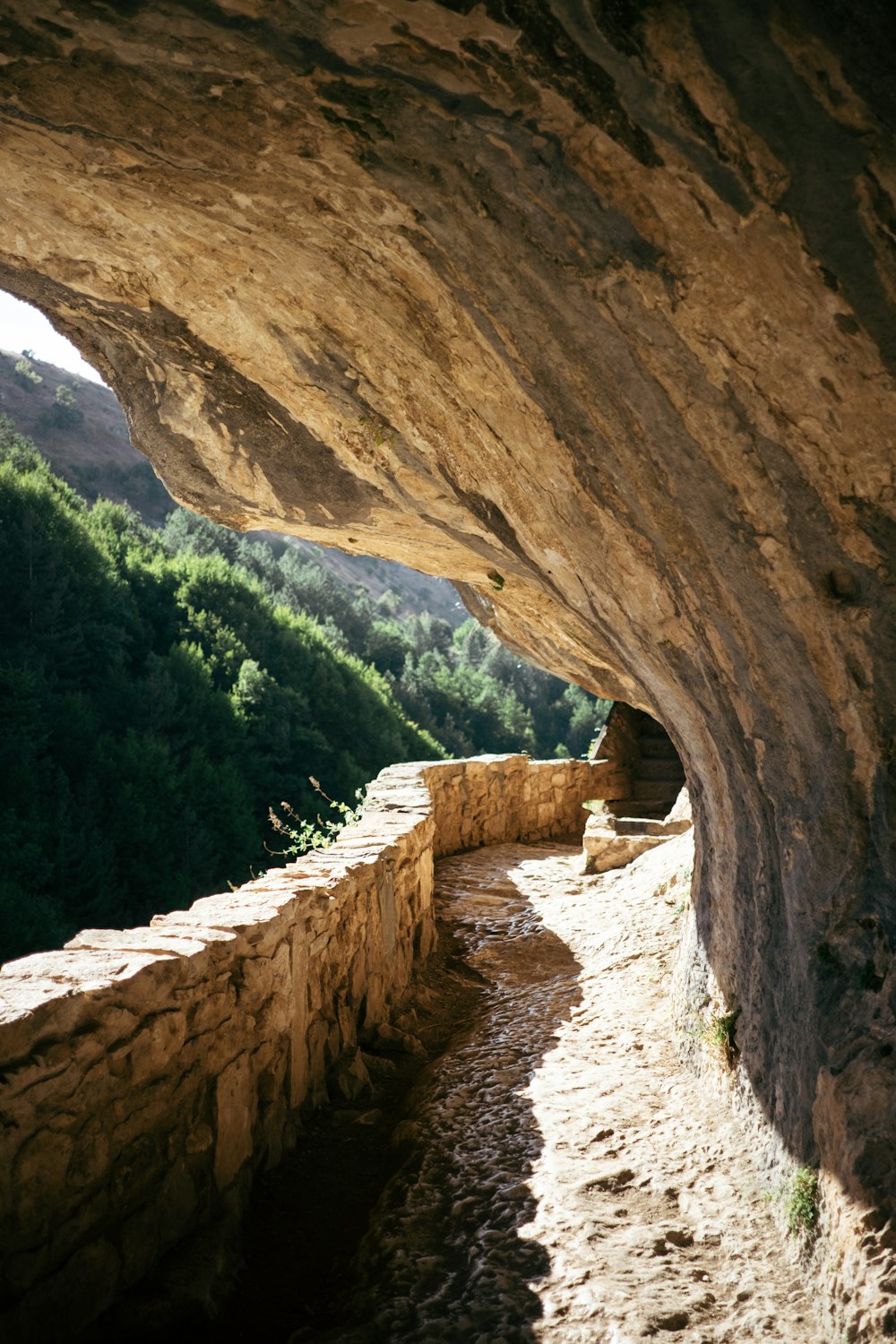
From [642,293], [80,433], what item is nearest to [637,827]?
[642,293]

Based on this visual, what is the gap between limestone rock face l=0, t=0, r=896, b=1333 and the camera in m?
1.99

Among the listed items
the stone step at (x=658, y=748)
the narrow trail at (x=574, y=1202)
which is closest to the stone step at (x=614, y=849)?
the narrow trail at (x=574, y=1202)

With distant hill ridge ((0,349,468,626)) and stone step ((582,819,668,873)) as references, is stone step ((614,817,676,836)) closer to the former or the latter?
stone step ((582,819,668,873))

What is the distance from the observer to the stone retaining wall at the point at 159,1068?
227cm

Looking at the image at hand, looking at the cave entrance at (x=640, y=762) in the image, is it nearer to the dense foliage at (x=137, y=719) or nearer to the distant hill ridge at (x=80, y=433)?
the dense foliage at (x=137, y=719)

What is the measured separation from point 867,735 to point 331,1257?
2.34 meters

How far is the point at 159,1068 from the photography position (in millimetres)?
2721

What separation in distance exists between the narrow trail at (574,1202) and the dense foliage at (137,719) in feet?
39.9

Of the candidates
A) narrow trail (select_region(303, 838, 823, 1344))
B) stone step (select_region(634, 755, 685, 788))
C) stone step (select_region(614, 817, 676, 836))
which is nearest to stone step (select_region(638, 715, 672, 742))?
stone step (select_region(634, 755, 685, 788))

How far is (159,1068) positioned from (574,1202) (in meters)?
1.39

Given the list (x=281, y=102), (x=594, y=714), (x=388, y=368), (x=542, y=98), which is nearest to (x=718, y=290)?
(x=542, y=98)

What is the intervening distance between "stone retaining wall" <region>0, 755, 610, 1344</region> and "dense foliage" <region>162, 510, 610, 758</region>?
26.9 metres

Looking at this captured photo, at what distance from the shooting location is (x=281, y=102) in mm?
2402

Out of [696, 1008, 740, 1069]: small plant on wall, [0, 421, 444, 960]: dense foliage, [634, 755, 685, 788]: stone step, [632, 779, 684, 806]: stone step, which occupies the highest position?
[696, 1008, 740, 1069]: small plant on wall
